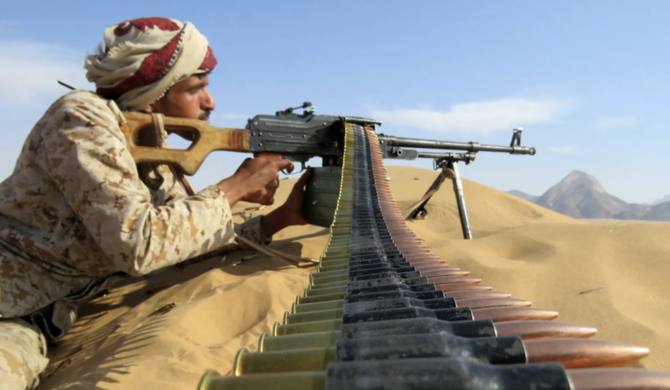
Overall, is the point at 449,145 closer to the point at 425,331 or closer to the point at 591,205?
the point at 425,331

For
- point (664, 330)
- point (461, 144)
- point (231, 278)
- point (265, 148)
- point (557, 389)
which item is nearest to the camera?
point (557, 389)

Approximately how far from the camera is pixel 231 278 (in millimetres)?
3781

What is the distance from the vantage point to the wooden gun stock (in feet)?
10.5

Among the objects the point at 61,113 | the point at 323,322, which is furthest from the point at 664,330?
the point at 61,113

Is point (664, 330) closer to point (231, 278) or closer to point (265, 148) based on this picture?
point (231, 278)

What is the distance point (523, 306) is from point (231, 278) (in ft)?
9.32

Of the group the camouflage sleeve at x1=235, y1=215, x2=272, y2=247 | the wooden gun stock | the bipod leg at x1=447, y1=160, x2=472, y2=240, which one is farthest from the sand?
the wooden gun stock

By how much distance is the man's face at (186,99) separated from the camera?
353 centimetres

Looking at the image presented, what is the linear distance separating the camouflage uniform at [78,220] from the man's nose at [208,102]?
83cm

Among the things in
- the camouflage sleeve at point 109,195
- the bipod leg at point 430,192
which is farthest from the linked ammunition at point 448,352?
the bipod leg at point 430,192

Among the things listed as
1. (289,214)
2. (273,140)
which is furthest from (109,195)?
(289,214)

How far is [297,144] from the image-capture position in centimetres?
456

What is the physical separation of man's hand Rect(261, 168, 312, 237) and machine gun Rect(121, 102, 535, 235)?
0.24 ft

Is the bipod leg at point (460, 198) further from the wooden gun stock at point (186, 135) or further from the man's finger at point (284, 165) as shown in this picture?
the wooden gun stock at point (186, 135)
